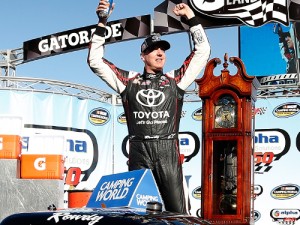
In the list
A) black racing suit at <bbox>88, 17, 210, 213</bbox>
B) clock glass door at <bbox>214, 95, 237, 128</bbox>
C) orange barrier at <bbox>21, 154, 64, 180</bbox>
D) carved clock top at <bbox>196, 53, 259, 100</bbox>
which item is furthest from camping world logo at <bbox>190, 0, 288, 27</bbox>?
black racing suit at <bbox>88, 17, 210, 213</bbox>

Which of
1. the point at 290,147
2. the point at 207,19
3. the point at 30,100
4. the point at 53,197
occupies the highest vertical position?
the point at 207,19

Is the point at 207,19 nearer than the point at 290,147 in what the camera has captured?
Yes

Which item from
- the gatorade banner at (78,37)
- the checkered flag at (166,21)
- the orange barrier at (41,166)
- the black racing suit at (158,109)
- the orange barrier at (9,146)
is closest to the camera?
the black racing suit at (158,109)

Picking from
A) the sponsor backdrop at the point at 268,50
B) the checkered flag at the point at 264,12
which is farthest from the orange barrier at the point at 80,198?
the sponsor backdrop at the point at 268,50

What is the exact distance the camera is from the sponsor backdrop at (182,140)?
50.3 ft

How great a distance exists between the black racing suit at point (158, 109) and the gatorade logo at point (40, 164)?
6.88 m

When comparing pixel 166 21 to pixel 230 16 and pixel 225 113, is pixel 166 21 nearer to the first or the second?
pixel 230 16

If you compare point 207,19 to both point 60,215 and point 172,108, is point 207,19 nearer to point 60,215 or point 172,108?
point 172,108

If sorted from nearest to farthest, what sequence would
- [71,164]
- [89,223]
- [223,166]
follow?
[89,223], [223,166], [71,164]

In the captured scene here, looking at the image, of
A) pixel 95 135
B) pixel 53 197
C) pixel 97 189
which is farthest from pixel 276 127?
pixel 97 189

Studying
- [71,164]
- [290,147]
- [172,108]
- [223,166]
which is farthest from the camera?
[71,164]

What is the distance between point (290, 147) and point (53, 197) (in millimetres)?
5791

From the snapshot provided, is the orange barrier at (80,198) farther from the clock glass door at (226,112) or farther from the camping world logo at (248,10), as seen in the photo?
the camping world logo at (248,10)

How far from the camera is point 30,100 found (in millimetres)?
16375
